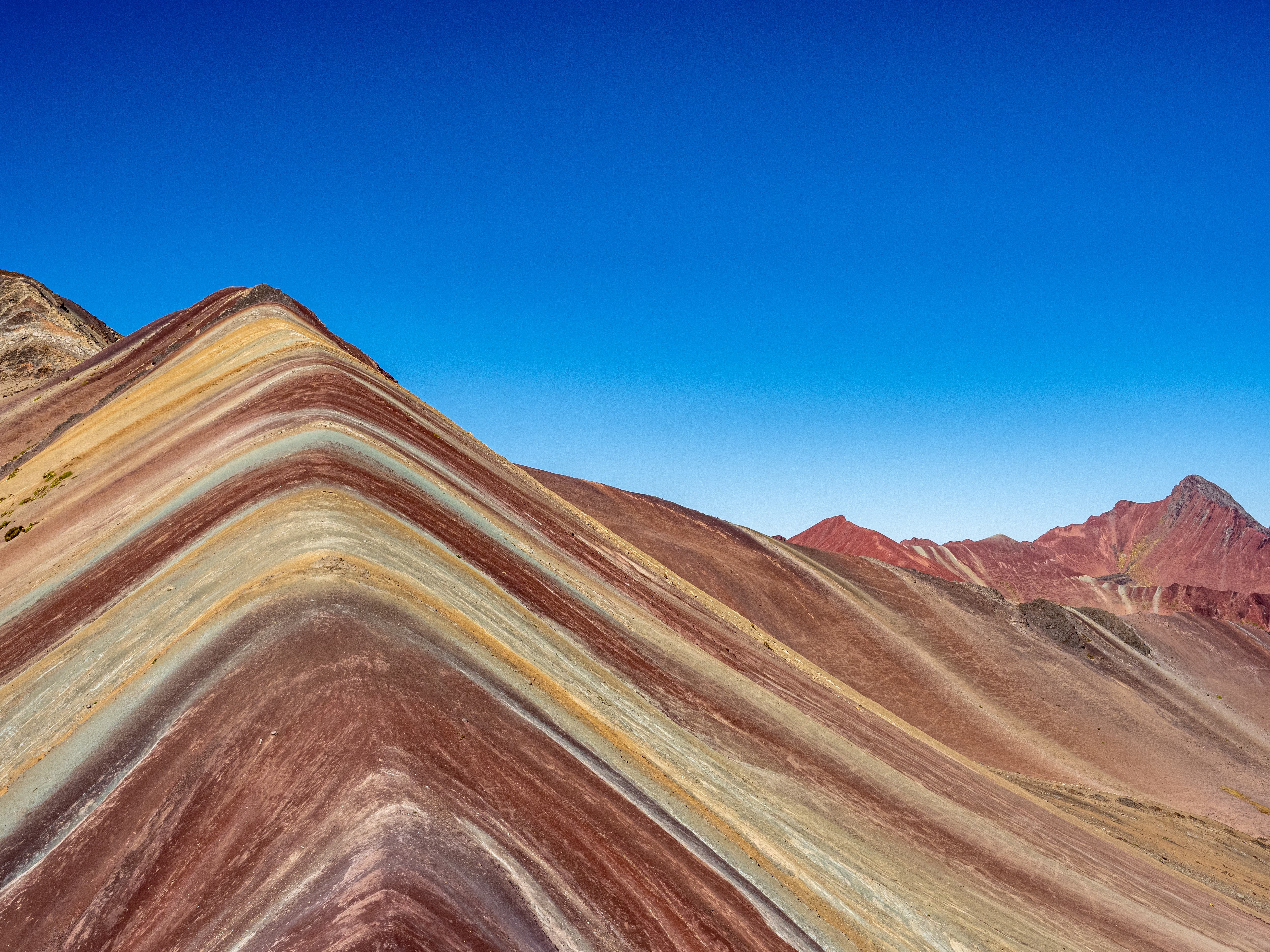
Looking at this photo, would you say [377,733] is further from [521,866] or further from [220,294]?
[220,294]

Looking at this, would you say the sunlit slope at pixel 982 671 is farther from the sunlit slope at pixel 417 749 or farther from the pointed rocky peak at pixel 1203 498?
the pointed rocky peak at pixel 1203 498

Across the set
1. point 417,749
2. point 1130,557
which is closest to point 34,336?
point 417,749

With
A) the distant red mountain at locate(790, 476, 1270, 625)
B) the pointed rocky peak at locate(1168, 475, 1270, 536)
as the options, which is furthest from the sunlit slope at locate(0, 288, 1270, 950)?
the pointed rocky peak at locate(1168, 475, 1270, 536)

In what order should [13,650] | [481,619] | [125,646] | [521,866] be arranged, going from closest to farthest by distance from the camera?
[521,866] → [125,646] → [481,619] → [13,650]

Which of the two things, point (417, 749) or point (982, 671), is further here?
point (982, 671)

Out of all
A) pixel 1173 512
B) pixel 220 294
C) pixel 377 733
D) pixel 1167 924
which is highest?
pixel 1173 512

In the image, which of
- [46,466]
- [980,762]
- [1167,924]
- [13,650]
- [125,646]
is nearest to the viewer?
[125,646]

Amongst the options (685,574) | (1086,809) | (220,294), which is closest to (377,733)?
(1086,809)

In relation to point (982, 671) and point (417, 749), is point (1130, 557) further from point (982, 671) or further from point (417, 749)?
point (417, 749)
